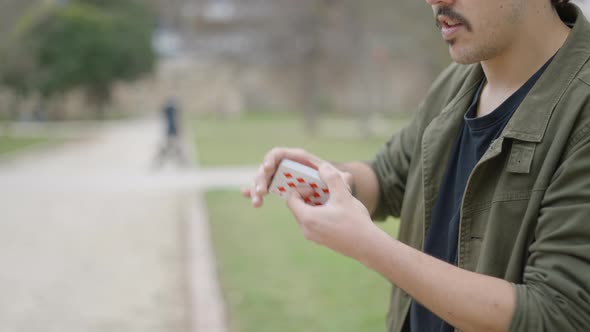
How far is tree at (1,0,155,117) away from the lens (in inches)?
1403

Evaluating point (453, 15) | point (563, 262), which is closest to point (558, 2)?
point (453, 15)

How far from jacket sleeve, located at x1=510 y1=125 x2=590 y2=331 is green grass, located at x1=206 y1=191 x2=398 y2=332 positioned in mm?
3374

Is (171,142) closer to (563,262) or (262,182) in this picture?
(262,182)

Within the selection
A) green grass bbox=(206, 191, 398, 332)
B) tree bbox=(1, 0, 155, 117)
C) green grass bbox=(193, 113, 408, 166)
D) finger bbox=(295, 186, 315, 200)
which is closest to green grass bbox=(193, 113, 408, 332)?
green grass bbox=(206, 191, 398, 332)

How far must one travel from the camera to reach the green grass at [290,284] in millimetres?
Result: 4746

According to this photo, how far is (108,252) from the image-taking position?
7414 mm

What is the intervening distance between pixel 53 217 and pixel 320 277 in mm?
5209

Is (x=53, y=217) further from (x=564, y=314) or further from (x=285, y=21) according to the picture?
(x=285, y=21)

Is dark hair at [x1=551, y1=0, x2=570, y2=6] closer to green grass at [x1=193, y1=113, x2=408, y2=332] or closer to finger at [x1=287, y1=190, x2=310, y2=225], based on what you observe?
finger at [x1=287, y1=190, x2=310, y2=225]

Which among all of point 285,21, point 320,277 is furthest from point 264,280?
point 285,21

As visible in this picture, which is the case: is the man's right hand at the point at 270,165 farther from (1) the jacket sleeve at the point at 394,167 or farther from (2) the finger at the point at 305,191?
(1) the jacket sleeve at the point at 394,167

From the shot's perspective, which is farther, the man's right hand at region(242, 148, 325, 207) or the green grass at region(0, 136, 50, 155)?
the green grass at region(0, 136, 50, 155)

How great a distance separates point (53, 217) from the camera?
9.49 metres

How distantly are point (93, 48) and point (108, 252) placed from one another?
103 ft
